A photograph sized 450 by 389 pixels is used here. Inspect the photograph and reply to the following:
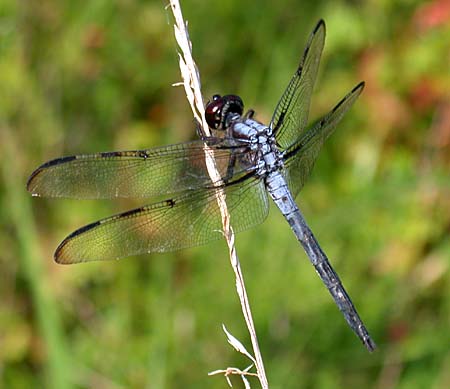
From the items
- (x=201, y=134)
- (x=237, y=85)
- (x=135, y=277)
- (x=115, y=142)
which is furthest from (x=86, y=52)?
(x=201, y=134)

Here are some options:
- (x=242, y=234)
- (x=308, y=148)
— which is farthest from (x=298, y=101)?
(x=242, y=234)

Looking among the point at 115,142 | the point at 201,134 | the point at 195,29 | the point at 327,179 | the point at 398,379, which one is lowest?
the point at 398,379

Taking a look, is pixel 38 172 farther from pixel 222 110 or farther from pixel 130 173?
pixel 222 110

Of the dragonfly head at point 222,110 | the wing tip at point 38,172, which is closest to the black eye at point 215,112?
the dragonfly head at point 222,110

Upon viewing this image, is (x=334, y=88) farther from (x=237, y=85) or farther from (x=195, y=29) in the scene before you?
(x=195, y=29)

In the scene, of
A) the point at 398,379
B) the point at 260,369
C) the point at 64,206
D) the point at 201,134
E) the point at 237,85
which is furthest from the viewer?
the point at 237,85

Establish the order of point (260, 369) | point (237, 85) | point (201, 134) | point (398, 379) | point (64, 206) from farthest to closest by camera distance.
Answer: point (237, 85) → point (64, 206) → point (398, 379) → point (201, 134) → point (260, 369)

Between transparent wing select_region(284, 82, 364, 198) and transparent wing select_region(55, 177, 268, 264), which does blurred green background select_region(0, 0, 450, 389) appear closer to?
transparent wing select_region(284, 82, 364, 198)

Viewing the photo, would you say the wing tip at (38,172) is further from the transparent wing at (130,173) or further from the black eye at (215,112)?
the black eye at (215,112)
